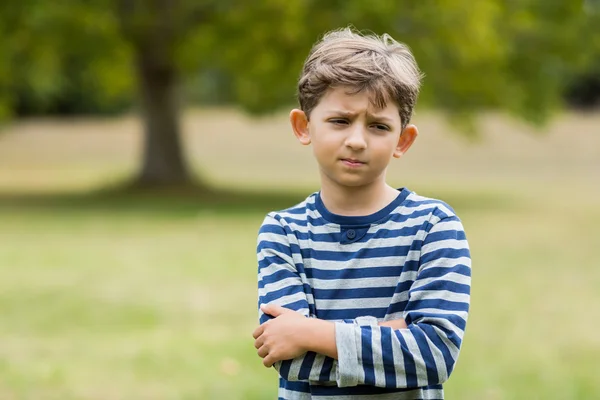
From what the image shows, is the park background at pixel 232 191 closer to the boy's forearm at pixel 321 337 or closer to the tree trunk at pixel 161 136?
the tree trunk at pixel 161 136

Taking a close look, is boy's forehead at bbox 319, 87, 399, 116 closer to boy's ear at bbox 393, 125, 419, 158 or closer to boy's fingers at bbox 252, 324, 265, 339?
boy's ear at bbox 393, 125, 419, 158

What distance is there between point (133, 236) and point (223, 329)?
21.4ft

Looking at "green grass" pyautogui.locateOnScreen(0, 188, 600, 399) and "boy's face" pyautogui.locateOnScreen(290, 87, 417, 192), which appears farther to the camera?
"green grass" pyautogui.locateOnScreen(0, 188, 600, 399)

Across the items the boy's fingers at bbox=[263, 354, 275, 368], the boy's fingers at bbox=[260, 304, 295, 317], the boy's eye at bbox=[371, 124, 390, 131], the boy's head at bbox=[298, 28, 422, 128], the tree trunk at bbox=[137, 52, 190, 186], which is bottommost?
the boy's fingers at bbox=[263, 354, 275, 368]

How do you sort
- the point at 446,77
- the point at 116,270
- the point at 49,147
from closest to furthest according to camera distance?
the point at 116,270, the point at 446,77, the point at 49,147

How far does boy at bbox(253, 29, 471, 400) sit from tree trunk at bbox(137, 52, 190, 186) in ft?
65.0

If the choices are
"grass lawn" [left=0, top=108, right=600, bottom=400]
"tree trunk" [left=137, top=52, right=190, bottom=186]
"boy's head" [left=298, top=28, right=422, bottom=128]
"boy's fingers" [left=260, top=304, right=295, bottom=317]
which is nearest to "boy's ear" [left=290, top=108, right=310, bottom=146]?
"boy's head" [left=298, top=28, right=422, bottom=128]

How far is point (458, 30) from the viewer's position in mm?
17844

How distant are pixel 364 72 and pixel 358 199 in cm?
32

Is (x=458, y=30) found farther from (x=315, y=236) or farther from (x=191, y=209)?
(x=315, y=236)

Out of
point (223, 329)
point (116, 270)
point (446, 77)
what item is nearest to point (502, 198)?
point (446, 77)

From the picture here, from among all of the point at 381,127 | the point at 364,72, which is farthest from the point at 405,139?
the point at 364,72

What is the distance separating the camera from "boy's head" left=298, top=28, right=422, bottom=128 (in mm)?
2520

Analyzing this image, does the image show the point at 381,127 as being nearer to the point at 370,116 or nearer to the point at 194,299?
the point at 370,116
